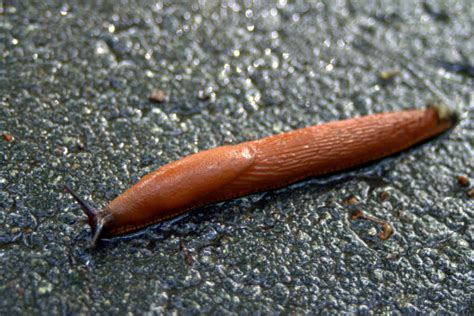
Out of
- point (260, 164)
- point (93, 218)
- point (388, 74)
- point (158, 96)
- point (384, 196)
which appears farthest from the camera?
point (388, 74)

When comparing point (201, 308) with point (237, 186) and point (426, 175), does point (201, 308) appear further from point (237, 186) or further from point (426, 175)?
point (426, 175)

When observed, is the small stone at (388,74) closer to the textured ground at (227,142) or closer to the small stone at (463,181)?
the textured ground at (227,142)

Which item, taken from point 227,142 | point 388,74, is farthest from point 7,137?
point 388,74

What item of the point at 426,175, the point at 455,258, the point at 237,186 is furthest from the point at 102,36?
the point at 455,258

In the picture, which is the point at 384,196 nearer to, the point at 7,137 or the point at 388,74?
the point at 388,74

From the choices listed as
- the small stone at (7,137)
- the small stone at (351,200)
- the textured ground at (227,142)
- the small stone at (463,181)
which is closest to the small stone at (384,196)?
A: the textured ground at (227,142)

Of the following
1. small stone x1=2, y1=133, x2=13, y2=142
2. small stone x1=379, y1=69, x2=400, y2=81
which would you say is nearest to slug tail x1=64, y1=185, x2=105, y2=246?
small stone x1=2, y1=133, x2=13, y2=142
